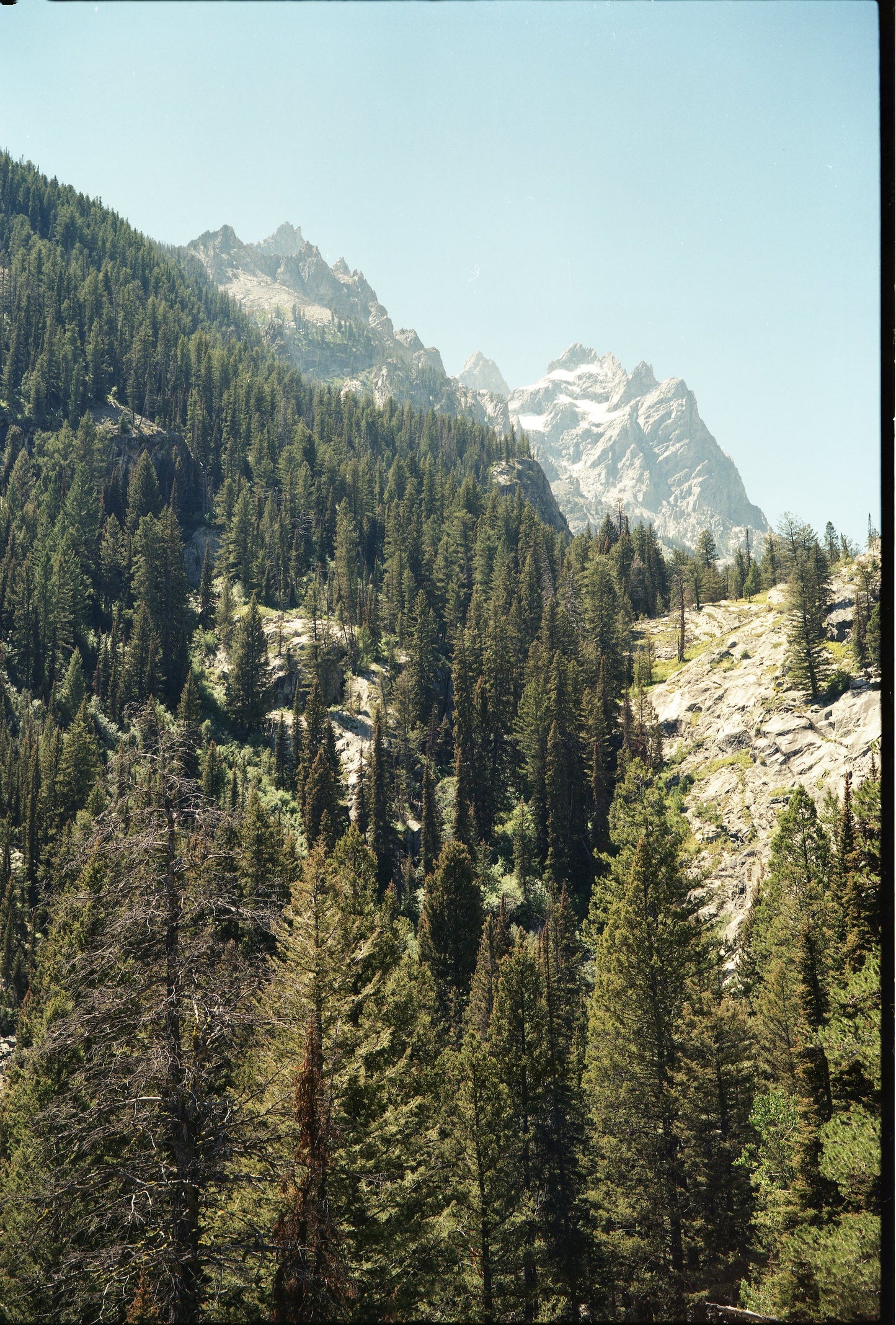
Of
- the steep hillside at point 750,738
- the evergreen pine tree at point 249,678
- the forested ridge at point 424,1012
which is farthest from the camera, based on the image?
the evergreen pine tree at point 249,678

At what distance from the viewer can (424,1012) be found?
2903 centimetres

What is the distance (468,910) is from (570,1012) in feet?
42.4

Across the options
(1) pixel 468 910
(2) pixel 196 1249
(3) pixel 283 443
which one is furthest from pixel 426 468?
(2) pixel 196 1249

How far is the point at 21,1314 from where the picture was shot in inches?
584

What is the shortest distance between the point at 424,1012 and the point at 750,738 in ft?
186

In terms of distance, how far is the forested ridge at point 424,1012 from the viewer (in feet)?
34.7

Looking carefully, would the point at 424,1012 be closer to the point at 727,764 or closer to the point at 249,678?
the point at 727,764

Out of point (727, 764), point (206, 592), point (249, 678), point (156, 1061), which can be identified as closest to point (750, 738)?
point (727, 764)

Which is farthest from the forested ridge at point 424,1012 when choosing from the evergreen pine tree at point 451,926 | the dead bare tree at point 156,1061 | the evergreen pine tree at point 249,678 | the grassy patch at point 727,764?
the grassy patch at point 727,764

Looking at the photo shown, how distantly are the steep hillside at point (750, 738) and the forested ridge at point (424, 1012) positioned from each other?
3.07m

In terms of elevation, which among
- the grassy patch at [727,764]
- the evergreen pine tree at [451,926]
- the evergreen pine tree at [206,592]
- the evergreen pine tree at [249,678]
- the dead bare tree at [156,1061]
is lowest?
the evergreen pine tree at [451,926]

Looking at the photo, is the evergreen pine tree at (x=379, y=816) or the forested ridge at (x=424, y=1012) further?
the evergreen pine tree at (x=379, y=816)

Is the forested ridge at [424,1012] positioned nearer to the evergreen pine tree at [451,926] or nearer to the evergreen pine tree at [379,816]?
the evergreen pine tree at [451,926]

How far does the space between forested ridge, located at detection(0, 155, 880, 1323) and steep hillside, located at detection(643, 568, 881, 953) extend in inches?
121
